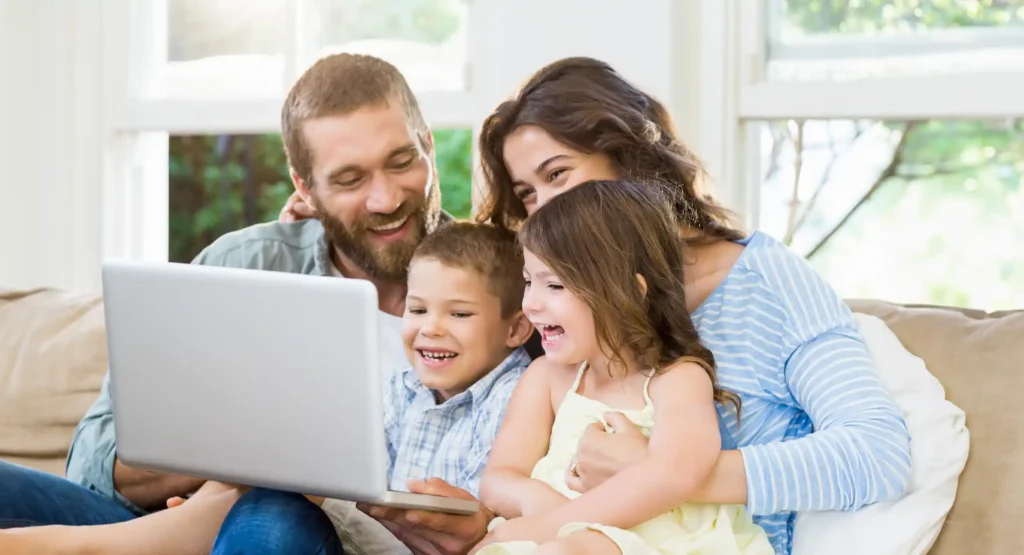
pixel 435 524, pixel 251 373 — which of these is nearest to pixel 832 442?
pixel 435 524

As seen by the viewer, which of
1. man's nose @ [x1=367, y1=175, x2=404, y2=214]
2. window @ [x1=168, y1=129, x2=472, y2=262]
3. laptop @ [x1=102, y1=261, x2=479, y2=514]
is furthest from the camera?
window @ [x1=168, y1=129, x2=472, y2=262]

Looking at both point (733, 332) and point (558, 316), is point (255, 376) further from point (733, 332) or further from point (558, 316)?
point (733, 332)

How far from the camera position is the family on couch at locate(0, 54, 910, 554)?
1468 millimetres

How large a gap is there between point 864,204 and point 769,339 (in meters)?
1.07

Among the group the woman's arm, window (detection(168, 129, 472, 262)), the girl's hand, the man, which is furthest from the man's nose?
window (detection(168, 129, 472, 262))

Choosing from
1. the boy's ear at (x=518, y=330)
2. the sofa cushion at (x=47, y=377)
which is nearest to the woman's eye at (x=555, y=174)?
the boy's ear at (x=518, y=330)

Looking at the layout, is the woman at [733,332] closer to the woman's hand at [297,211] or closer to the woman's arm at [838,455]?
the woman's arm at [838,455]

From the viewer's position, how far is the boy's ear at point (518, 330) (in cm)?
183

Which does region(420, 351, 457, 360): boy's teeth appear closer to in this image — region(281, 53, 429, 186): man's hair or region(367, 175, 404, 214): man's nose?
region(367, 175, 404, 214): man's nose

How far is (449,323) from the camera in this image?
1768mm

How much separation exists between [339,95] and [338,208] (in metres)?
0.20

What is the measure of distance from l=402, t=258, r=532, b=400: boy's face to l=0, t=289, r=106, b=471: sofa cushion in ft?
2.41

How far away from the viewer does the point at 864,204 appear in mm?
2547

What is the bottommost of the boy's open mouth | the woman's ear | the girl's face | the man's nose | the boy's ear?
the boy's open mouth
